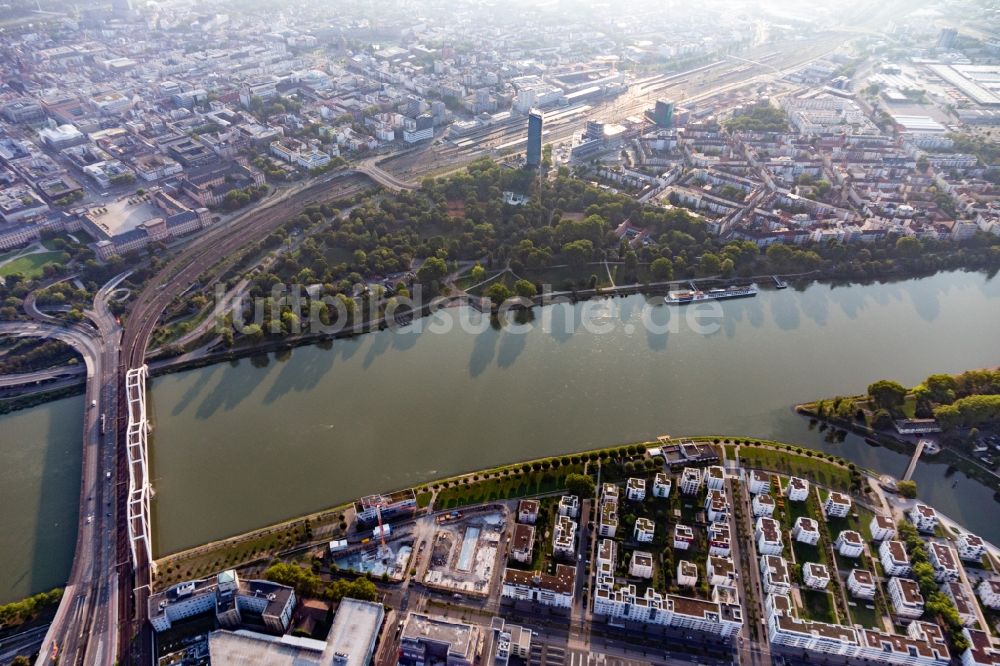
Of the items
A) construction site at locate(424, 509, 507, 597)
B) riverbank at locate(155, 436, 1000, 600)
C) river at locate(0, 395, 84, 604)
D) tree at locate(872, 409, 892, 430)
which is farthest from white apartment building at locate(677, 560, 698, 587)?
river at locate(0, 395, 84, 604)

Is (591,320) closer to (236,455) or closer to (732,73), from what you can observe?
(236,455)

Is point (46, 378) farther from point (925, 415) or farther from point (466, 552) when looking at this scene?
point (925, 415)

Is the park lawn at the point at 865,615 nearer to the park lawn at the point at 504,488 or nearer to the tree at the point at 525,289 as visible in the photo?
the park lawn at the point at 504,488

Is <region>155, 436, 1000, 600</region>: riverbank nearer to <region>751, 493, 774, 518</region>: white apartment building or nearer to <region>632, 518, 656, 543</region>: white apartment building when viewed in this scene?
<region>751, 493, 774, 518</region>: white apartment building

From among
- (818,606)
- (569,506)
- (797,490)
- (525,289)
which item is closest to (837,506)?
(797,490)

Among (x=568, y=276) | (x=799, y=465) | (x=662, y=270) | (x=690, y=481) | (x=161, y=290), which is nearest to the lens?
(x=690, y=481)

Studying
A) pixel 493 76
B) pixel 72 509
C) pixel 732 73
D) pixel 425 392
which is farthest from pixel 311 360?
pixel 732 73
